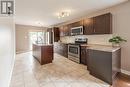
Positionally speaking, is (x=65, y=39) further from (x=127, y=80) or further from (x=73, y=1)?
(x=127, y=80)

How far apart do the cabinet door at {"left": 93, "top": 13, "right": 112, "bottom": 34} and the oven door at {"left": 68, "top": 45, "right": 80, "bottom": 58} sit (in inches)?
47.2

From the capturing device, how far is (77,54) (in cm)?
480

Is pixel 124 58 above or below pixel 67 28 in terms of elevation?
below

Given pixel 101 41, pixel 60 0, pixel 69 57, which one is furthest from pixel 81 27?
pixel 60 0

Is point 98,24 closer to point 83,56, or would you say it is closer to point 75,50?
point 83,56

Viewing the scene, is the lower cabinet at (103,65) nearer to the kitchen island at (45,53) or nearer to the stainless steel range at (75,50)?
the stainless steel range at (75,50)

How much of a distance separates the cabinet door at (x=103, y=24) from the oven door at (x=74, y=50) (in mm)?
1198

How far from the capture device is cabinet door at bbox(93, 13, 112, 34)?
3.69 m

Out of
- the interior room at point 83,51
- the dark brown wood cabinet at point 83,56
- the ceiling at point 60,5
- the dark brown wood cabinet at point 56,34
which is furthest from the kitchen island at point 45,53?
the dark brown wood cabinet at point 56,34

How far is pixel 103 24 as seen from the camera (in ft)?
12.6

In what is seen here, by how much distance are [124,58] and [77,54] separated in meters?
2.01

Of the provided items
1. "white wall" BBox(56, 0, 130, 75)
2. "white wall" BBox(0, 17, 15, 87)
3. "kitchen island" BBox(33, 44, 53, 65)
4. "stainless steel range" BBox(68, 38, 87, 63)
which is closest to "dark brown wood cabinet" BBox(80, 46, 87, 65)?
"stainless steel range" BBox(68, 38, 87, 63)

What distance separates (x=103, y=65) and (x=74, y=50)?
2346 mm

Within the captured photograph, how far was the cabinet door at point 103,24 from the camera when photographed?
145 inches
